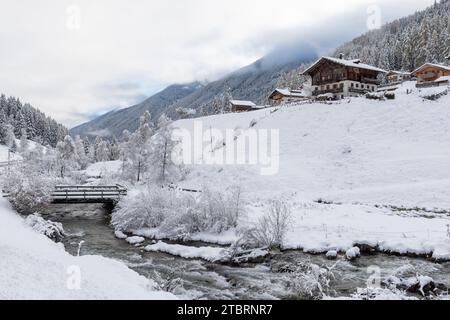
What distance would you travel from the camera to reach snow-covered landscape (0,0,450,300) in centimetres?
1703

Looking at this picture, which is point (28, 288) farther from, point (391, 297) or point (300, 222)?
point (300, 222)

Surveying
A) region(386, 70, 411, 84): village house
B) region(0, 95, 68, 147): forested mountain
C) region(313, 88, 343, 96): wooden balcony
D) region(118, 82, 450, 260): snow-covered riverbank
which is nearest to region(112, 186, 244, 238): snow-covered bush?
region(118, 82, 450, 260): snow-covered riverbank

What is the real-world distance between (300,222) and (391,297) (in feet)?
43.3

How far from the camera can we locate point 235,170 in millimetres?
46938

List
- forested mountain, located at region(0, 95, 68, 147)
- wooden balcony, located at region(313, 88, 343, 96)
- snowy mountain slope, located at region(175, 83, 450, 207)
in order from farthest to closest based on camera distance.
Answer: forested mountain, located at region(0, 95, 68, 147) < wooden balcony, located at region(313, 88, 343, 96) < snowy mountain slope, located at region(175, 83, 450, 207)

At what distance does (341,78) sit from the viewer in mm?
68875

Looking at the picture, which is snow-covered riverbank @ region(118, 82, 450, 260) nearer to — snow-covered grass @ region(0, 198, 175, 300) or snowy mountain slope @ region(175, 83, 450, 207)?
snowy mountain slope @ region(175, 83, 450, 207)

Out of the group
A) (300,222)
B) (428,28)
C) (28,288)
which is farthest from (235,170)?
(428,28)

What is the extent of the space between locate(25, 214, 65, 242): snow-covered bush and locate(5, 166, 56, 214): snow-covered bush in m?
4.48

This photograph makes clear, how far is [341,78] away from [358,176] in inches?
1330

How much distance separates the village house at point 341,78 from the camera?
Answer: 68312 mm

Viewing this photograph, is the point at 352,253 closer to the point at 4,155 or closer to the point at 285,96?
the point at 285,96

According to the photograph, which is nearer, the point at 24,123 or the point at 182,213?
the point at 182,213

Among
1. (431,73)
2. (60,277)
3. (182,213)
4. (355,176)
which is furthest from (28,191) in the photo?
(431,73)
